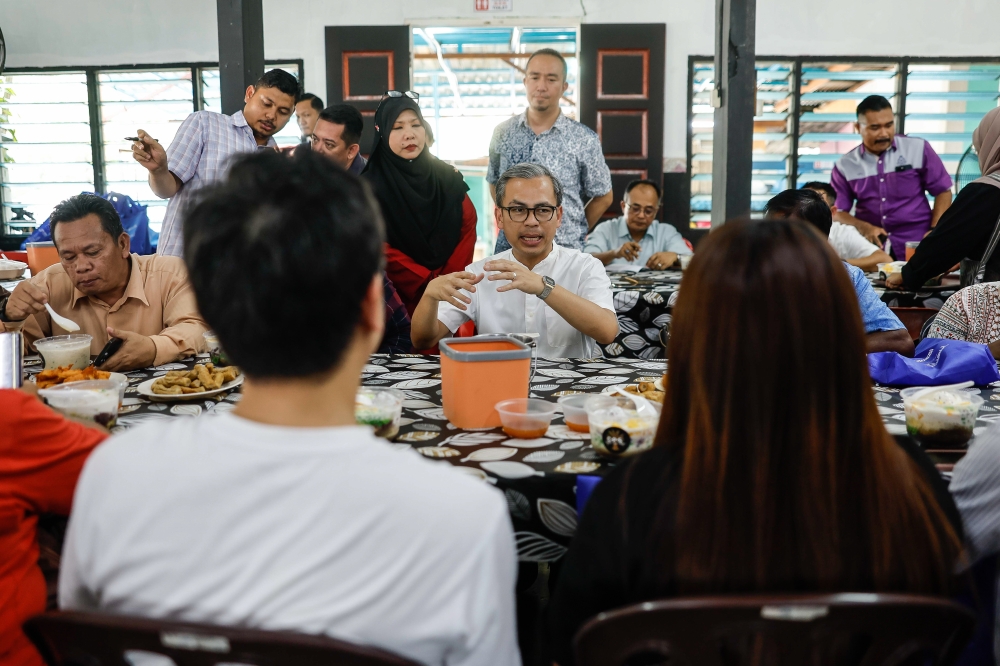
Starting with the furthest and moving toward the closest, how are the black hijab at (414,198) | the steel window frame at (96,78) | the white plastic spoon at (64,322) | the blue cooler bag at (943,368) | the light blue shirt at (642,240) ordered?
the steel window frame at (96,78) < the light blue shirt at (642,240) < the black hijab at (414,198) < the white plastic spoon at (64,322) < the blue cooler bag at (943,368)

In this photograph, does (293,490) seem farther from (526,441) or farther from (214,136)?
(214,136)

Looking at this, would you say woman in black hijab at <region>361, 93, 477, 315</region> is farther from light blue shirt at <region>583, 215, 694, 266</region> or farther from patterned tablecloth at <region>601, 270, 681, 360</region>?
light blue shirt at <region>583, 215, 694, 266</region>

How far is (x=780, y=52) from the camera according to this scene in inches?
258

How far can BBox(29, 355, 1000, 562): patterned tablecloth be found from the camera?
1267mm

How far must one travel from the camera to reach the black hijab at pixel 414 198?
131 inches

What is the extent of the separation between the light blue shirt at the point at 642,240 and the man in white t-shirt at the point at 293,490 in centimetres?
459

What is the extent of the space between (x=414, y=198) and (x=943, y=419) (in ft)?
7.92

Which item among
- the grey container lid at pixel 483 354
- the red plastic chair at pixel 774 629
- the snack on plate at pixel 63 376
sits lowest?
the red plastic chair at pixel 774 629

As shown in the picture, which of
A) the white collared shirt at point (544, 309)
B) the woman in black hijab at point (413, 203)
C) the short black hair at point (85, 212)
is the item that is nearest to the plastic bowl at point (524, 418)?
the white collared shirt at point (544, 309)

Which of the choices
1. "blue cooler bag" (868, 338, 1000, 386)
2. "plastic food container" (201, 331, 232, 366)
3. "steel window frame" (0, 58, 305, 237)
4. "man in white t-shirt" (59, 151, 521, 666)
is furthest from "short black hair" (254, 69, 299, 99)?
"steel window frame" (0, 58, 305, 237)

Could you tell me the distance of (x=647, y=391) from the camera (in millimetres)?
1719

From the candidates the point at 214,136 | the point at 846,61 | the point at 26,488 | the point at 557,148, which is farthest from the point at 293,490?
the point at 846,61

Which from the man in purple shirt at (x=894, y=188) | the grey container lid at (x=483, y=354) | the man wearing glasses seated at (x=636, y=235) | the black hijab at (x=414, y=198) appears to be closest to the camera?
the grey container lid at (x=483, y=354)

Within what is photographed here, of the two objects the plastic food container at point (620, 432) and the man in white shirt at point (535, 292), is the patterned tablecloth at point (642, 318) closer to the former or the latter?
the man in white shirt at point (535, 292)
